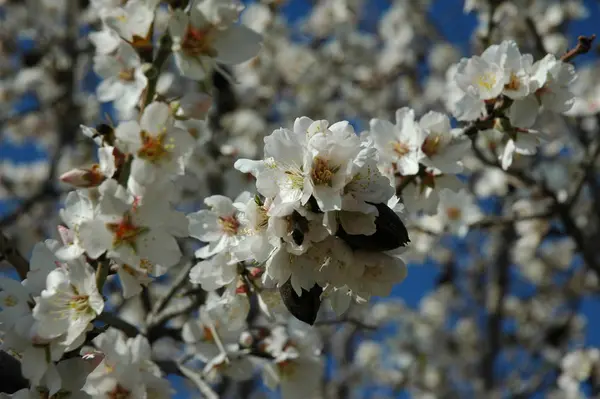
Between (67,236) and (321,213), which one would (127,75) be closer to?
(67,236)

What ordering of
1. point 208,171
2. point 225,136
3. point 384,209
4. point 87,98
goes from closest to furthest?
point 384,209 < point 208,171 < point 225,136 < point 87,98

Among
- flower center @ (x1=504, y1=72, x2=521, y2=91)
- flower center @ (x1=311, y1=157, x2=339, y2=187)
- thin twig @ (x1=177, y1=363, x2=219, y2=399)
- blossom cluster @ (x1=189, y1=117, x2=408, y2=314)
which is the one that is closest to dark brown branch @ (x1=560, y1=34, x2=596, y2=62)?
flower center @ (x1=504, y1=72, x2=521, y2=91)

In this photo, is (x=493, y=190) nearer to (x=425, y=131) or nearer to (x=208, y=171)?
(x=208, y=171)

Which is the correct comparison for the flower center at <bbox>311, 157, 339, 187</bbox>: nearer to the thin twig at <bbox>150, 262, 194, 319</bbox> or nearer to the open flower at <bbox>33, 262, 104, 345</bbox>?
the open flower at <bbox>33, 262, 104, 345</bbox>

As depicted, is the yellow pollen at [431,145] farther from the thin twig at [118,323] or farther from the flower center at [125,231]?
the thin twig at [118,323]

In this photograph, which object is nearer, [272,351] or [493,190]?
[272,351]

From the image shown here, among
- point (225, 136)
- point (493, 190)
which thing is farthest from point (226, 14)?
point (493, 190)

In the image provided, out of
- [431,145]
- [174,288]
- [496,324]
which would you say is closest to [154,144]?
[174,288]
